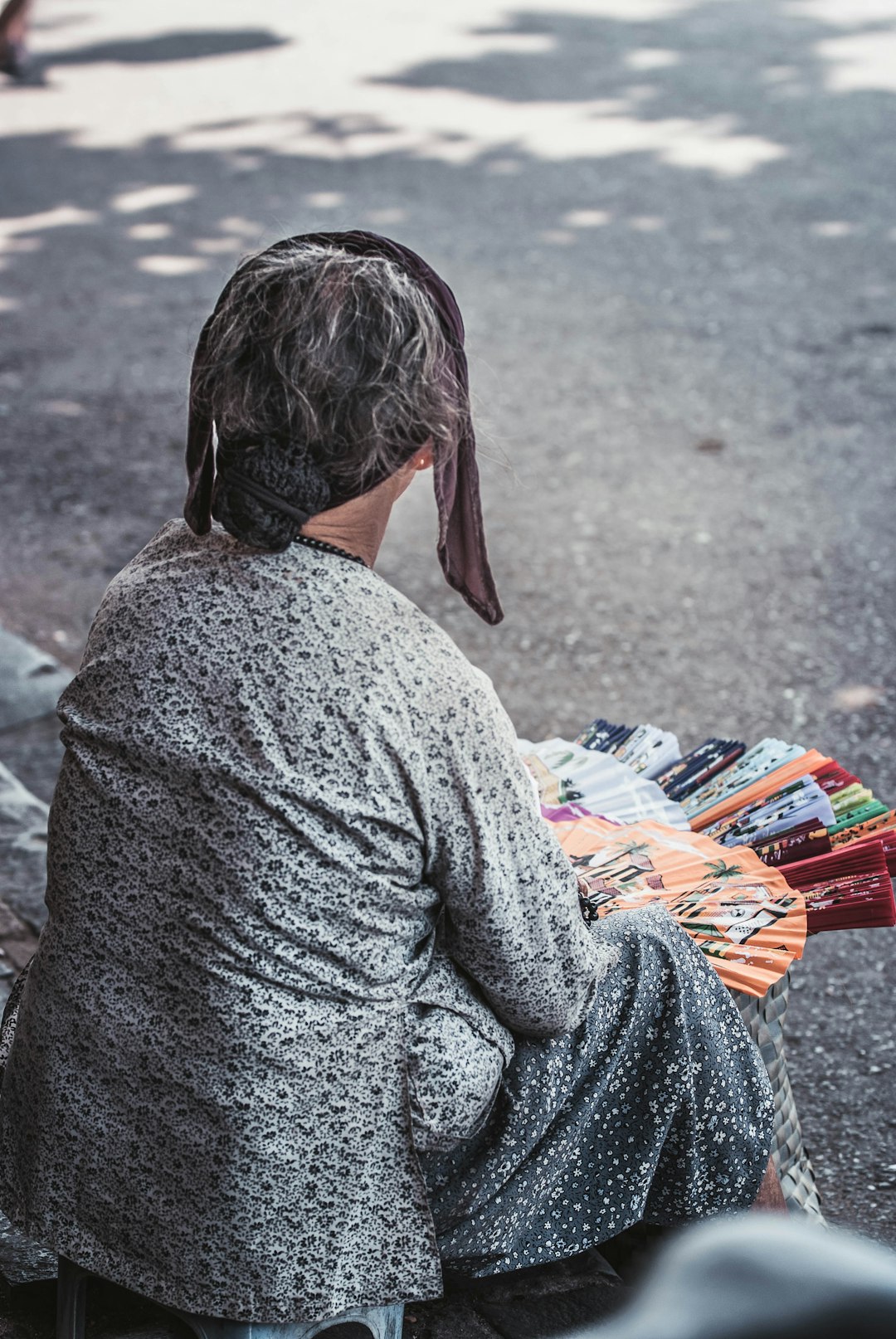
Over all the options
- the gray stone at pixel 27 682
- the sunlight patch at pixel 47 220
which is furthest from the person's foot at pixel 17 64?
the gray stone at pixel 27 682

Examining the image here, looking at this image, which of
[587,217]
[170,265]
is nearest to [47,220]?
[170,265]

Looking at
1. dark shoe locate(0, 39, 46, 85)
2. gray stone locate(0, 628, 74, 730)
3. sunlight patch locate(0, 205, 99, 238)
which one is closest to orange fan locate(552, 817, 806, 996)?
gray stone locate(0, 628, 74, 730)

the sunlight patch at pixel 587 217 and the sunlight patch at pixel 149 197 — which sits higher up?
the sunlight patch at pixel 149 197

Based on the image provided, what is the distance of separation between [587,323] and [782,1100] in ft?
14.7

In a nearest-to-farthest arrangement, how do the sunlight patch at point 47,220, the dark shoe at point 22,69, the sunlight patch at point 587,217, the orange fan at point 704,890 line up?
the orange fan at point 704,890, the sunlight patch at point 587,217, the sunlight patch at point 47,220, the dark shoe at point 22,69

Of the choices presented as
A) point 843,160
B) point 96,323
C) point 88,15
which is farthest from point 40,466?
point 88,15

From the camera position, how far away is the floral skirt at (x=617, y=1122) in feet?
5.53

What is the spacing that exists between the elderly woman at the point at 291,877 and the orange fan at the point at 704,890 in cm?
25

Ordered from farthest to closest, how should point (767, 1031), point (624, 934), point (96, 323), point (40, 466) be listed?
point (96, 323), point (40, 466), point (767, 1031), point (624, 934)

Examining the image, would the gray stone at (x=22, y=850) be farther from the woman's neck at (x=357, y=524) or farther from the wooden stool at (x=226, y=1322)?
the woman's neck at (x=357, y=524)

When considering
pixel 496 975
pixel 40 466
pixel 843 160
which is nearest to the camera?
pixel 496 975

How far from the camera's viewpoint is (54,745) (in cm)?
356

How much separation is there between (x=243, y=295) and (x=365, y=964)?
0.70 metres

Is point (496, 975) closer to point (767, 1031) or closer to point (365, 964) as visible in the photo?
point (365, 964)
